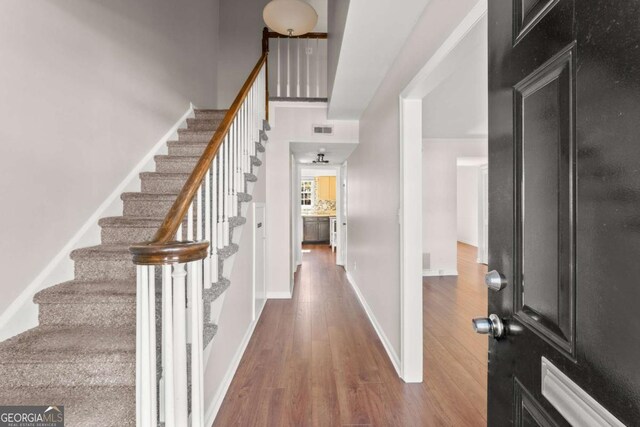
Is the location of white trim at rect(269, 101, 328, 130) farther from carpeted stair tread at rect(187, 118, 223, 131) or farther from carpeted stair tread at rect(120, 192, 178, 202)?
carpeted stair tread at rect(120, 192, 178, 202)

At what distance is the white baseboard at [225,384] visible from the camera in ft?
5.86

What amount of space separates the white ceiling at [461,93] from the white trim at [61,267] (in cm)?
249

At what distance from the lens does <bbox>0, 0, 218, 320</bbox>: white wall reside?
1639 millimetres

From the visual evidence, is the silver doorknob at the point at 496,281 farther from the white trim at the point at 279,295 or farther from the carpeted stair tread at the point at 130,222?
the white trim at the point at 279,295

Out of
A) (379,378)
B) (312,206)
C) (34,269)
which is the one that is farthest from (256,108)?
(312,206)

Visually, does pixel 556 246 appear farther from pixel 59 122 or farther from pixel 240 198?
pixel 59 122

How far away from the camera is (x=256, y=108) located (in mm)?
3150

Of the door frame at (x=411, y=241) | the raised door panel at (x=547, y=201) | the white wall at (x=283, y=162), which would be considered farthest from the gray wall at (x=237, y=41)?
the raised door panel at (x=547, y=201)

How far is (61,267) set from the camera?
1.90 metres

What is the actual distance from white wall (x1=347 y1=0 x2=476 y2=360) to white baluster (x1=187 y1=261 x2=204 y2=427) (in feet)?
5.21

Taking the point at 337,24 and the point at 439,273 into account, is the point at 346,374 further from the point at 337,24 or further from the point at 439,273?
the point at 439,273

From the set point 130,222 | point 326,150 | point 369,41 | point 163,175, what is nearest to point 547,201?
point 369,41

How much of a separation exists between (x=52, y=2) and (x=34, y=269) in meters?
1.66

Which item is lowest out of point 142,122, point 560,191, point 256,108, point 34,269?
point 34,269
